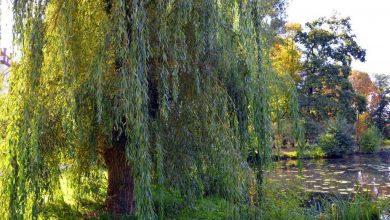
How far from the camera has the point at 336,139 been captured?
19.5m

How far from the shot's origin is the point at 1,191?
144 inches

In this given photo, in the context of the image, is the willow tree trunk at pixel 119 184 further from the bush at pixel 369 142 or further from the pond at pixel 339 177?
the bush at pixel 369 142

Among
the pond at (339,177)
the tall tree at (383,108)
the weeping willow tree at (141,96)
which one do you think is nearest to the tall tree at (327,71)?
the pond at (339,177)

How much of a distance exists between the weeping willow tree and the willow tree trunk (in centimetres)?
35

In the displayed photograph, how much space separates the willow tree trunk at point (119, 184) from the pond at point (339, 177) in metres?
4.00

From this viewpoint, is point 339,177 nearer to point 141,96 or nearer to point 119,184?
point 119,184

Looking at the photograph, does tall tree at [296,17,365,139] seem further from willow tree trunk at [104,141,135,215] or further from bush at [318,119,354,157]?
willow tree trunk at [104,141,135,215]

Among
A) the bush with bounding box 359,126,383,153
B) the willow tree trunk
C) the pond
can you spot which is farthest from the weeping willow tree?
the bush with bounding box 359,126,383,153

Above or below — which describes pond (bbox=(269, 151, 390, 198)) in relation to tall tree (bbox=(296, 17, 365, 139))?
below

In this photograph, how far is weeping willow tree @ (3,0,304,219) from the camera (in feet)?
11.7

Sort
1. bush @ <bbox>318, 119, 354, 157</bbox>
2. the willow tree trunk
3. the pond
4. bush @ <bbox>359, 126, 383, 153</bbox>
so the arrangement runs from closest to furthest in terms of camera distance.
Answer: the willow tree trunk < the pond < bush @ <bbox>318, 119, 354, 157</bbox> < bush @ <bbox>359, 126, 383, 153</bbox>

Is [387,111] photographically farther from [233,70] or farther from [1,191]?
[1,191]

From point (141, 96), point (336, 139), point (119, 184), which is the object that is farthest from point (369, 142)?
point (141, 96)

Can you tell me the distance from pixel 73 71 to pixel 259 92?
2119mm
